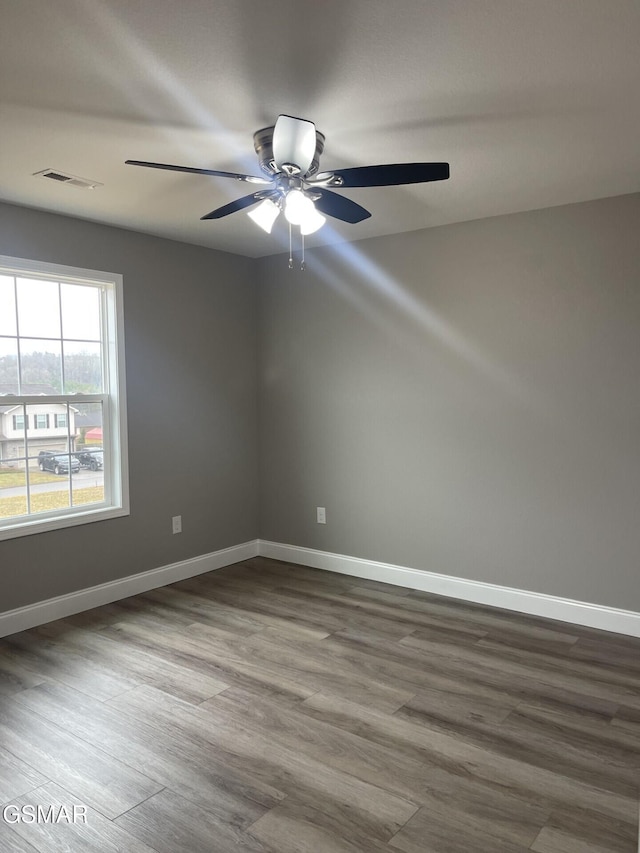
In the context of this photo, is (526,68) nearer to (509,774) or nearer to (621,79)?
(621,79)

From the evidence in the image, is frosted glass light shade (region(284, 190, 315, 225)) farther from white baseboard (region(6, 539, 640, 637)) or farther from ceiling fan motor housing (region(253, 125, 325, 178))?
white baseboard (region(6, 539, 640, 637))

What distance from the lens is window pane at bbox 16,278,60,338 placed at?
12.1ft

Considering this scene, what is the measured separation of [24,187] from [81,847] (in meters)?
2.87

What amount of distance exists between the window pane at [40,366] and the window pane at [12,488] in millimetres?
428

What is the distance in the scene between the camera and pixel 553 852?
1933mm

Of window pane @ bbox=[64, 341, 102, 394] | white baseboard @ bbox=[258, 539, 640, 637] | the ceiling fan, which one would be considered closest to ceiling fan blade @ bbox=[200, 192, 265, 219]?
the ceiling fan

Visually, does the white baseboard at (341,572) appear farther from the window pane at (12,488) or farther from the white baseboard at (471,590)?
the window pane at (12,488)

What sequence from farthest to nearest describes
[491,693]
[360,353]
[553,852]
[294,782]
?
[360,353] < [491,693] < [294,782] < [553,852]

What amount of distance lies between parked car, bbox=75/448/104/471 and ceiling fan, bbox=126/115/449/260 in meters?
1.95

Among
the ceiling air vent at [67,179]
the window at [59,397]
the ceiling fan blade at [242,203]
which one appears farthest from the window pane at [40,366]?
the ceiling fan blade at [242,203]

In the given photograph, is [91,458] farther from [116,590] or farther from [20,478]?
[116,590]

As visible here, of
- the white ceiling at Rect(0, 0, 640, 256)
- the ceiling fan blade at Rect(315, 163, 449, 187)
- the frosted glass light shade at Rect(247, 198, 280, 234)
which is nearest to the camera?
the white ceiling at Rect(0, 0, 640, 256)

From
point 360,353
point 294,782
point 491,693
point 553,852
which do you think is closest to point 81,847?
point 294,782

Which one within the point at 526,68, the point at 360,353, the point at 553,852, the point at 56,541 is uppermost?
the point at 526,68
